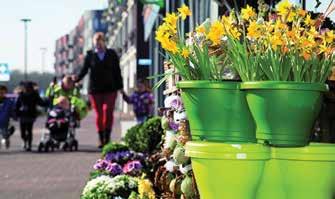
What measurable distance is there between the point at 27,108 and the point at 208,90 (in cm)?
1404

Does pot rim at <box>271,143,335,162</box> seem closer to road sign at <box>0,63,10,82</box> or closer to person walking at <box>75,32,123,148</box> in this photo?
person walking at <box>75,32,123,148</box>

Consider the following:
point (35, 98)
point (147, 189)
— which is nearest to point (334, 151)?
point (147, 189)

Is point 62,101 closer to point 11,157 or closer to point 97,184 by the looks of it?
point 11,157

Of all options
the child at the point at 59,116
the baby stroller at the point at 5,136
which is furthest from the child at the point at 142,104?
the child at the point at 59,116

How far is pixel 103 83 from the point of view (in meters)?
13.8

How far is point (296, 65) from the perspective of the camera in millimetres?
3686

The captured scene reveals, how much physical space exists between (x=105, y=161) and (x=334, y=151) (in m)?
4.19

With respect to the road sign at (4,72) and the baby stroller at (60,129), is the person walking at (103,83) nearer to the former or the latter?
the baby stroller at (60,129)

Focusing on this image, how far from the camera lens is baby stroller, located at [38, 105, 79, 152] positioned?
15.6 metres

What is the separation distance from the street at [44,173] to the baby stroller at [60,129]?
0.90 ft

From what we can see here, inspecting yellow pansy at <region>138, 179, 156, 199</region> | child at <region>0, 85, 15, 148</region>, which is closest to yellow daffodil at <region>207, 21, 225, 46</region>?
yellow pansy at <region>138, 179, 156, 199</region>

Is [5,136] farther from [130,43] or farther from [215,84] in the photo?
[130,43]

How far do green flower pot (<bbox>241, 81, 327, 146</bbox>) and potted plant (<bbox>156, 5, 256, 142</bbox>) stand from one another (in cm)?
14

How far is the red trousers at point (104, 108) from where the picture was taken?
13.5 metres
